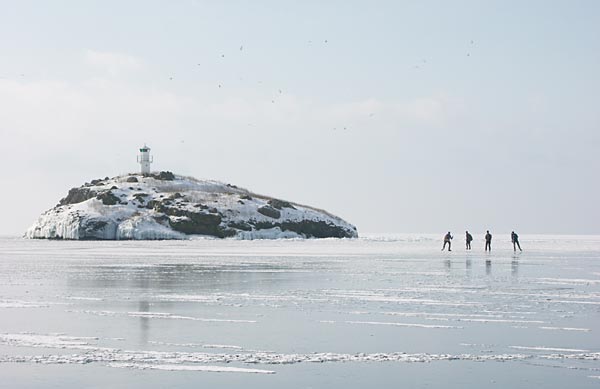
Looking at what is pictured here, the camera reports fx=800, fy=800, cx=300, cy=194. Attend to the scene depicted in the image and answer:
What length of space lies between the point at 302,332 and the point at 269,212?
102m

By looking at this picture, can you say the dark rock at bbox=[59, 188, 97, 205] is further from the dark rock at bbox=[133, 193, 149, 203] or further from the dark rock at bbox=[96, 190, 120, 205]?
the dark rock at bbox=[133, 193, 149, 203]

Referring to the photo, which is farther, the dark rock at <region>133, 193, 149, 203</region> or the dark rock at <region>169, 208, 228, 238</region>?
the dark rock at <region>133, 193, 149, 203</region>

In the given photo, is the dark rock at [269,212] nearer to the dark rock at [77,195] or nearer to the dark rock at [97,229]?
the dark rock at [97,229]

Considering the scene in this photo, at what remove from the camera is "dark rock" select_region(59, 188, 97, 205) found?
121500 mm

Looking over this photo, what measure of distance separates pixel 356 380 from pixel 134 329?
6279 mm

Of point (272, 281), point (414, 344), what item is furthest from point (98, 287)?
point (414, 344)

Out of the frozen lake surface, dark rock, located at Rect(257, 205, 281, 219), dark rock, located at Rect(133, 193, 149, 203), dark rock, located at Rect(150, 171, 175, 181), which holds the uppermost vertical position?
dark rock, located at Rect(150, 171, 175, 181)

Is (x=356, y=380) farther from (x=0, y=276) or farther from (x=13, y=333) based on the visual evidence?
(x=0, y=276)

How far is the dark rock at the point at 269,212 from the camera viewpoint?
382ft

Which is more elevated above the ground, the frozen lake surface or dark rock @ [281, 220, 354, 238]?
dark rock @ [281, 220, 354, 238]

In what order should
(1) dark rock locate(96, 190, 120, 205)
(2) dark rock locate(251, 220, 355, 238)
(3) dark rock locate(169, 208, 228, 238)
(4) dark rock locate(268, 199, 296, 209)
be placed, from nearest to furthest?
(3) dark rock locate(169, 208, 228, 238), (1) dark rock locate(96, 190, 120, 205), (2) dark rock locate(251, 220, 355, 238), (4) dark rock locate(268, 199, 296, 209)

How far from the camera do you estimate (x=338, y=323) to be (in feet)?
54.9

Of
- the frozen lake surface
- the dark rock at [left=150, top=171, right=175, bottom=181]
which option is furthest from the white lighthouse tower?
the frozen lake surface

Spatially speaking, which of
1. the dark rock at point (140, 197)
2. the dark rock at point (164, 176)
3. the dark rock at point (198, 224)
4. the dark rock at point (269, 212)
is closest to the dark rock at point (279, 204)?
the dark rock at point (269, 212)
